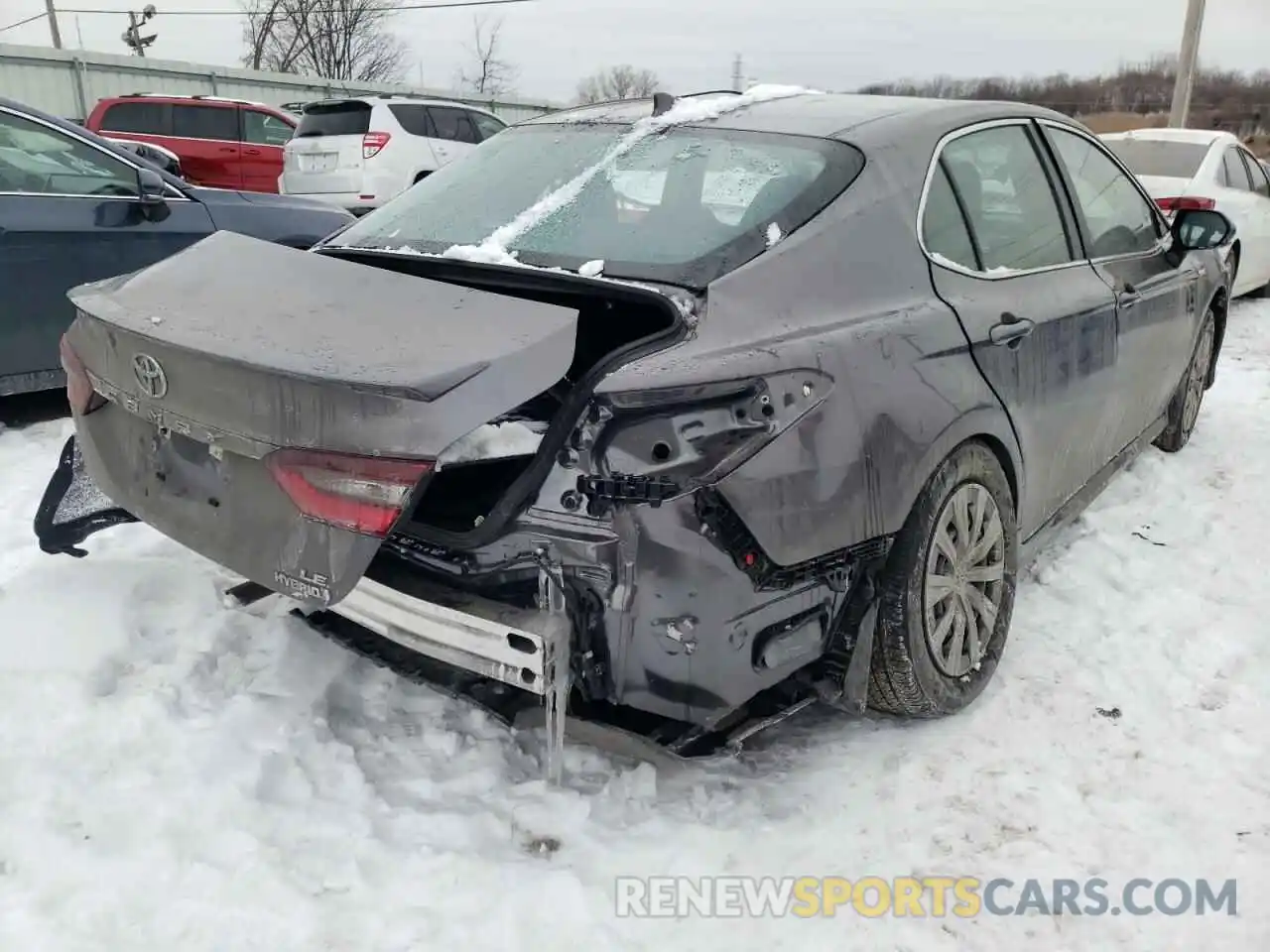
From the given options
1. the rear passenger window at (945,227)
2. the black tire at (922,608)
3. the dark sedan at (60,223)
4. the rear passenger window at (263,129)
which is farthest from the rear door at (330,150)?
the black tire at (922,608)

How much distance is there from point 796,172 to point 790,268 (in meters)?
0.40

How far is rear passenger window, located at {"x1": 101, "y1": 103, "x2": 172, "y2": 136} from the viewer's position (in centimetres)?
1338

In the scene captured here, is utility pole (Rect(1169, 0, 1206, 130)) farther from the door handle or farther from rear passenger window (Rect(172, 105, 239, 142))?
the door handle

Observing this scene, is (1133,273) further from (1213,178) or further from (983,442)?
(1213,178)

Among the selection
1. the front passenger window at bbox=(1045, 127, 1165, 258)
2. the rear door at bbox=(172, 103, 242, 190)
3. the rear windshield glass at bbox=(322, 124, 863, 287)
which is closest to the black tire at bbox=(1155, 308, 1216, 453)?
the front passenger window at bbox=(1045, 127, 1165, 258)

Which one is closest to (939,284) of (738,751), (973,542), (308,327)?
(973,542)

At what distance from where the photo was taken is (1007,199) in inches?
123

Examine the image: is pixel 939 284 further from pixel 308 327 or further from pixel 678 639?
pixel 308 327

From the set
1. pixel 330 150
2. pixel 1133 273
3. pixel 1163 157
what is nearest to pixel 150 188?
pixel 1133 273

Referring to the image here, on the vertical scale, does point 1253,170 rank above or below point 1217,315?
above

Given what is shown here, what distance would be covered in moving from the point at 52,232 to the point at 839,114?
145 inches

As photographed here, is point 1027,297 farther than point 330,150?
No

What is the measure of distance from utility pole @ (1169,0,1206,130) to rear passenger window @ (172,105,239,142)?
50.2 feet

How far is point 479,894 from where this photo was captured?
2078 mm
